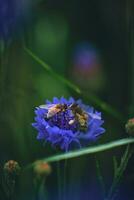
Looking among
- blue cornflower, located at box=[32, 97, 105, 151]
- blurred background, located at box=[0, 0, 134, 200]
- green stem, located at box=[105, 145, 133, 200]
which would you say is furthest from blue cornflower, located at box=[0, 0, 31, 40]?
green stem, located at box=[105, 145, 133, 200]

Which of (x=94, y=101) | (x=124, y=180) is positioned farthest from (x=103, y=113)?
(x=124, y=180)

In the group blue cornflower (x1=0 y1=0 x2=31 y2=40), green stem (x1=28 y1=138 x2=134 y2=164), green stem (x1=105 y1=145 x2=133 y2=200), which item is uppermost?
blue cornflower (x1=0 y1=0 x2=31 y2=40)

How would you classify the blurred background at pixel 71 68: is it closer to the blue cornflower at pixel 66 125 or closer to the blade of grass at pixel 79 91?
the blade of grass at pixel 79 91

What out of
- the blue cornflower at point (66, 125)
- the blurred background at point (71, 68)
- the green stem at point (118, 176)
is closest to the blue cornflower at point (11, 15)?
the blurred background at point (71, 68)

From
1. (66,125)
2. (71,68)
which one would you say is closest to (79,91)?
(71,68)

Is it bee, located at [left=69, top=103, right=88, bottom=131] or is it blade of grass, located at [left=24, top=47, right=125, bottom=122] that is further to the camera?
blade of grass, located at [left=24, top=47, right=125, bottom=122]

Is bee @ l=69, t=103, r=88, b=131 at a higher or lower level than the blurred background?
lower

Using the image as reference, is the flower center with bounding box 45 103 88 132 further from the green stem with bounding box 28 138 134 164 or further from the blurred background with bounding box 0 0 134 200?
the blurred background with bounding box 0 0 134 200
